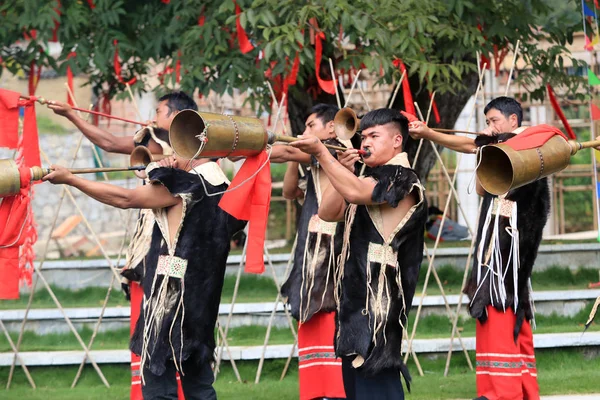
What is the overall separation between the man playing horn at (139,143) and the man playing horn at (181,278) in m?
0.44

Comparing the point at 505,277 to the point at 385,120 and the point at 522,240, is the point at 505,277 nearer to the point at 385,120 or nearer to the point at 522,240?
the point at 522,240

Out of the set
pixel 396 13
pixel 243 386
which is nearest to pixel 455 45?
pixel 396 13

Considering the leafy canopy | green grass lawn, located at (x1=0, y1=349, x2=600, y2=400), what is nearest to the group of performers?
green grass lawn, located at (x1=0, y1=349, x2=600, y2=400)

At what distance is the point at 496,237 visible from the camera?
194 inches

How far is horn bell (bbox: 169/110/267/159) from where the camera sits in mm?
3270

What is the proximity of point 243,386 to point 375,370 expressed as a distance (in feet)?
6.70

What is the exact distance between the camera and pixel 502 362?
16.0ft

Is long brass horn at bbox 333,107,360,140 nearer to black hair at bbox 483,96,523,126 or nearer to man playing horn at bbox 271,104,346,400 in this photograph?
man playing horn at bbox 271,104,346,400

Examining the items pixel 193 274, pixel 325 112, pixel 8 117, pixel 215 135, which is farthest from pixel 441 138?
pixel 8 117

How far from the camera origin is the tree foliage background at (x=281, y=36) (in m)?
5.95

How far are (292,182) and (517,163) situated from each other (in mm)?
2226

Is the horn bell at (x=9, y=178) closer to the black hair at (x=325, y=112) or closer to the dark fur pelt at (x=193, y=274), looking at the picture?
the dark fur pelt at (x=193, y=274)

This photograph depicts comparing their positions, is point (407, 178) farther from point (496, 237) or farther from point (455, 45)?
point (455, 45)

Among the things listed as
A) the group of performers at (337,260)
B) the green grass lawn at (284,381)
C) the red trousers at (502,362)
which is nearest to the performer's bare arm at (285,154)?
the group of performers at (337,260)
